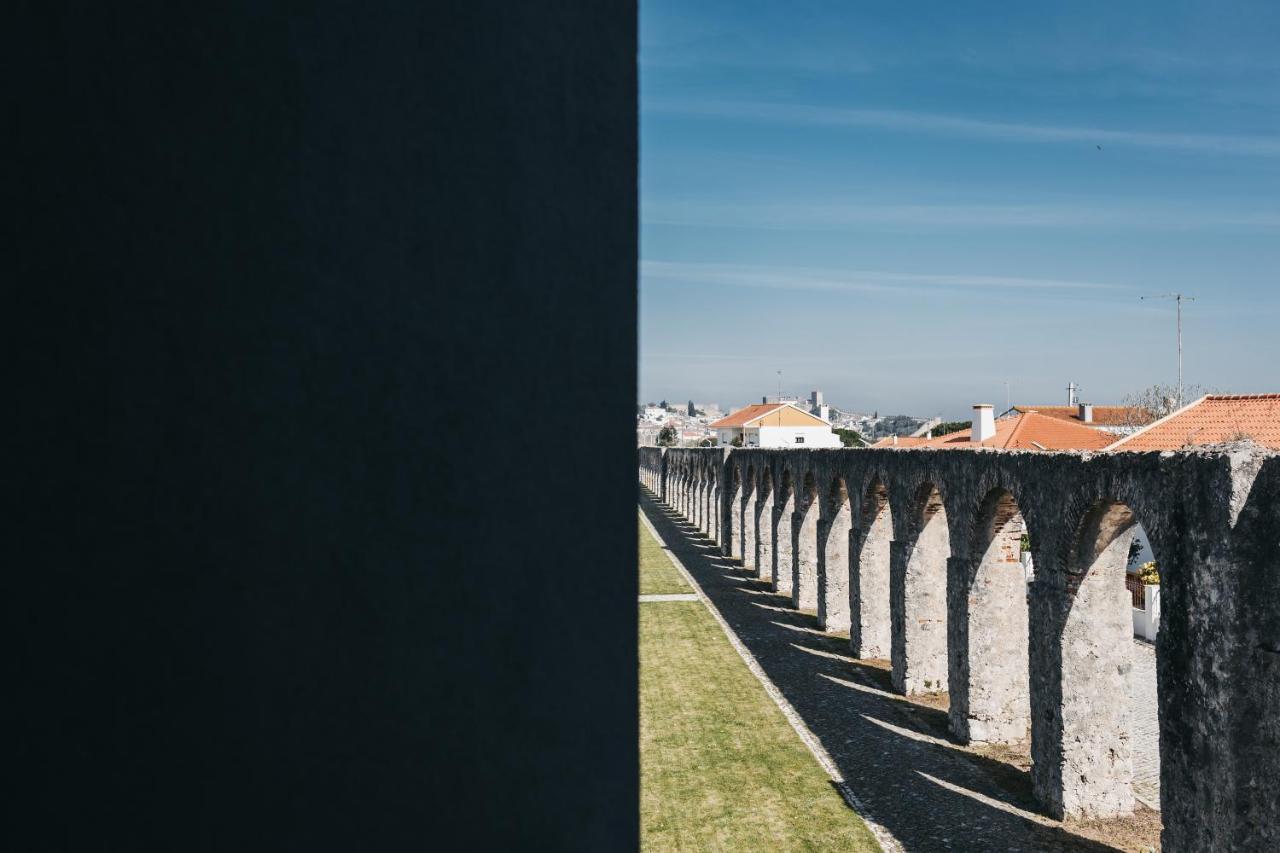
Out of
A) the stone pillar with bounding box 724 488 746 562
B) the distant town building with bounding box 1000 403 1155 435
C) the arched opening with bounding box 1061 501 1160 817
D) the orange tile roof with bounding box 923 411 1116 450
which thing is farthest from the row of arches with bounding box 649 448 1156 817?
the distant town building with bounding box 1000 403 1155 435

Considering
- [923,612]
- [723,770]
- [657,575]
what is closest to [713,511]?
[657,575]

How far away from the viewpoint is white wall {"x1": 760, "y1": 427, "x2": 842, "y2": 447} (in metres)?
77.4

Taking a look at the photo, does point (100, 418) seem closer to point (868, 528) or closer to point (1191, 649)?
point (1191, 649)

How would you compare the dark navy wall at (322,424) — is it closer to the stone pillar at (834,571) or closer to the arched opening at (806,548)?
the stone pillar at (834,571)

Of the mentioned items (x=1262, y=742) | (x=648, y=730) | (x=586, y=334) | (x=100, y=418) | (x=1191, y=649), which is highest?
(x=586, y=334)

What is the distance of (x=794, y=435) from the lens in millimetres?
78812

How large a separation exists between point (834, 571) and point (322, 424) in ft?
61.0

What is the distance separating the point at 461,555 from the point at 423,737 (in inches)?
10.8

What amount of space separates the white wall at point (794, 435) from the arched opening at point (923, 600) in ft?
205

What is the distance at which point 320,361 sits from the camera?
1340 mm

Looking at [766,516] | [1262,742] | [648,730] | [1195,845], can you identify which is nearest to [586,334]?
[1262,742]

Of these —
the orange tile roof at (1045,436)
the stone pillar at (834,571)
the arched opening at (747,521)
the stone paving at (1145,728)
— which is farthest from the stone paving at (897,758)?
the orange tile roof at (1045,436)

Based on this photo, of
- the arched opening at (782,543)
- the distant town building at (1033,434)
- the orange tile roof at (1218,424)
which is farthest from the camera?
the distant town building at (1033,434)

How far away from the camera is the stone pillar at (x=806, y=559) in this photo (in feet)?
69.5
